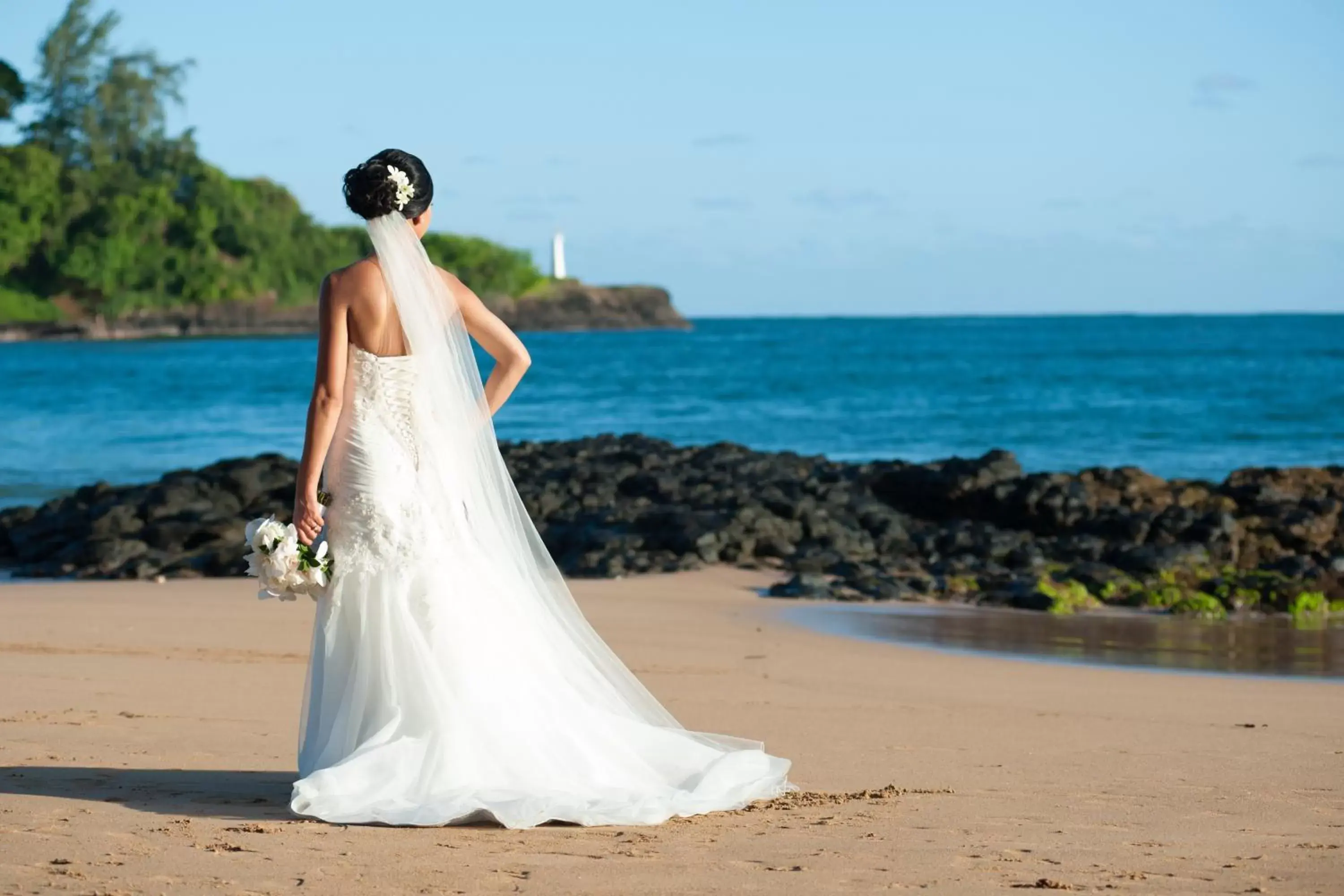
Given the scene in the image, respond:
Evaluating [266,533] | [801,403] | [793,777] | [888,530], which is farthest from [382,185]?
[801,403]

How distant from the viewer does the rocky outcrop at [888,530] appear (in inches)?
549

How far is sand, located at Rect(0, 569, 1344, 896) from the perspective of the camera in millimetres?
4691

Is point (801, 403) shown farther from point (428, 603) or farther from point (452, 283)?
point (428, 603)

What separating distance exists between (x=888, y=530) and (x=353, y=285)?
12190mm

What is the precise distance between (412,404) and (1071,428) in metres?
36.5

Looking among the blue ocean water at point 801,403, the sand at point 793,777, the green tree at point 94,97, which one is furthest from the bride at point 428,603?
the green tree at point 94,97

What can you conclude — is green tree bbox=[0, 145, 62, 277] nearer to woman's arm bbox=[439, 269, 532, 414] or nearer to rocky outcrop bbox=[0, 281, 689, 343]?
rocky outcrop bbox=[0, 281, 689, 343]

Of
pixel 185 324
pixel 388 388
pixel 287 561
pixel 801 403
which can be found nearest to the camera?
pixel 287 561

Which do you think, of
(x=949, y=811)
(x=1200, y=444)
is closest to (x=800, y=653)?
(x=949, y=811)

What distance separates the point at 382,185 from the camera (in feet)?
18.2

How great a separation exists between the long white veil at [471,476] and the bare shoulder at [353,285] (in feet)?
0.13

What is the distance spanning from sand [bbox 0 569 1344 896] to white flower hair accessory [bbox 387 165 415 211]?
2113 millimetres

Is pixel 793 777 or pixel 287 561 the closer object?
pixel 287 561

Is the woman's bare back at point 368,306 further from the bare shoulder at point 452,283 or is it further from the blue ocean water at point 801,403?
the blue ocean water at point 801,403
